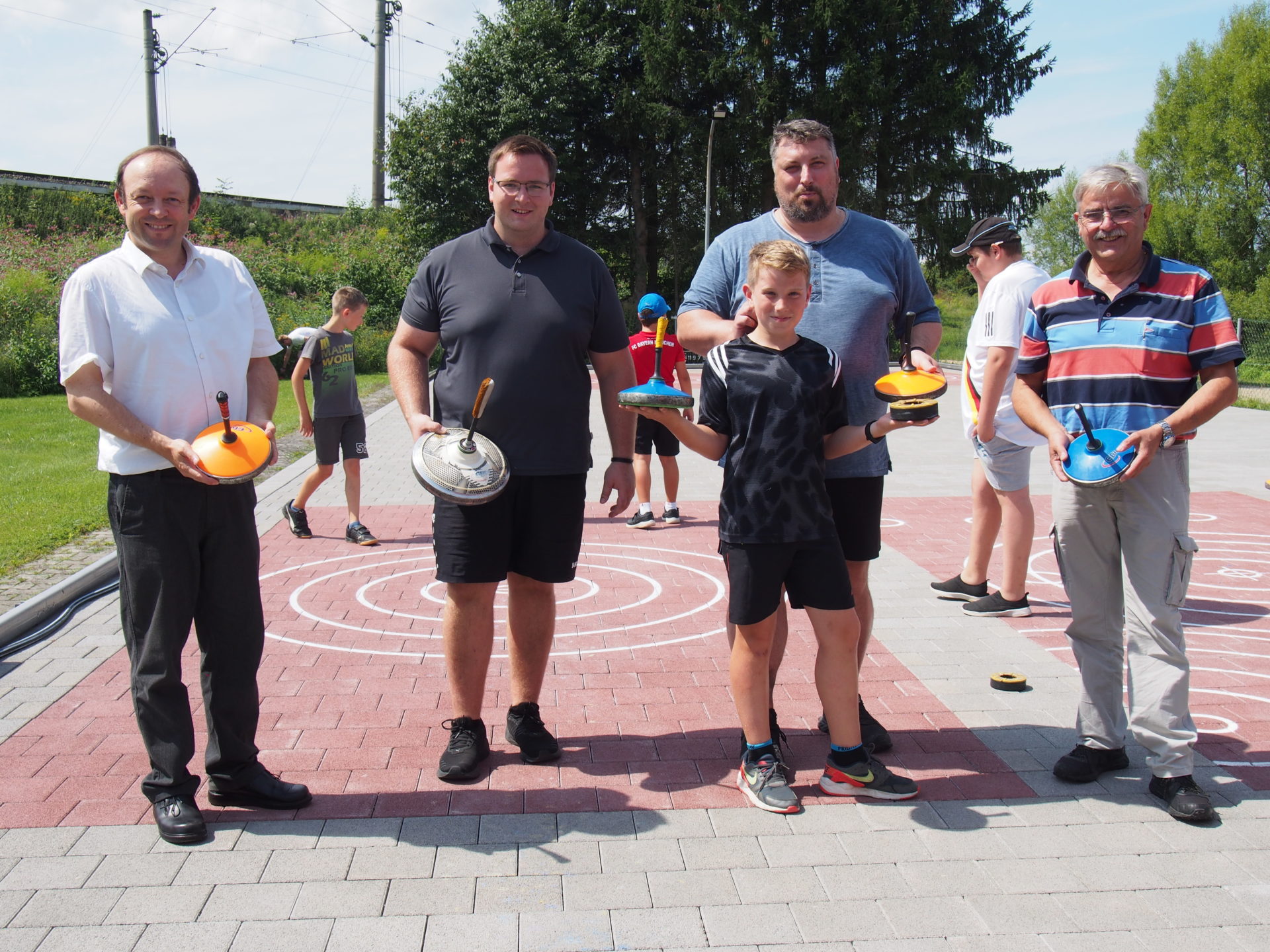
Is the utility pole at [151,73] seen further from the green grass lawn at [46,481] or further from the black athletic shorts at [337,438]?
the black athletic shorts at [337,438]

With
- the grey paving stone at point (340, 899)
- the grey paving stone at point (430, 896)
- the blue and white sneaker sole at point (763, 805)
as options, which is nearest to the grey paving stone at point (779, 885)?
the blue and white sneaker sole at point (763, 805)

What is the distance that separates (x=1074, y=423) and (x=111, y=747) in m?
3.82

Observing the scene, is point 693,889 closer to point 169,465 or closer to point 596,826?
point 596,826

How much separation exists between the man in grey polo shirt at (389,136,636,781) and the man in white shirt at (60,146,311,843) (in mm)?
670

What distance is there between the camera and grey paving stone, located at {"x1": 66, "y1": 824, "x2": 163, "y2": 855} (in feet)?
10.6

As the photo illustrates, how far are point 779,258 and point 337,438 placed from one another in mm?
5777

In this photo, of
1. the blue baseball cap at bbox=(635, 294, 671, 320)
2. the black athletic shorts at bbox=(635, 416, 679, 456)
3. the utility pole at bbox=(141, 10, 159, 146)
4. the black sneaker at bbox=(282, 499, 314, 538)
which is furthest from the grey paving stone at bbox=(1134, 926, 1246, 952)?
the utility pole at bbox=(141, 10, 159, 146)

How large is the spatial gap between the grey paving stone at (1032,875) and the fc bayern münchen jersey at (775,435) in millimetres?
1157

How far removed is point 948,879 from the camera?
10.2 feet

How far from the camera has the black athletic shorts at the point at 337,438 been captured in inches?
331

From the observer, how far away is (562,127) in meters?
40.1

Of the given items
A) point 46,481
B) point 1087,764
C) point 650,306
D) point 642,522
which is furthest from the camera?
point 46,481

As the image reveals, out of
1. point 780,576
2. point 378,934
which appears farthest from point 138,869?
point 780,576

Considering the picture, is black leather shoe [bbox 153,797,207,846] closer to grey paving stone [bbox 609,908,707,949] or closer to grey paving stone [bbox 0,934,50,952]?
grey paving stone [bbox 0,934,50,952]
